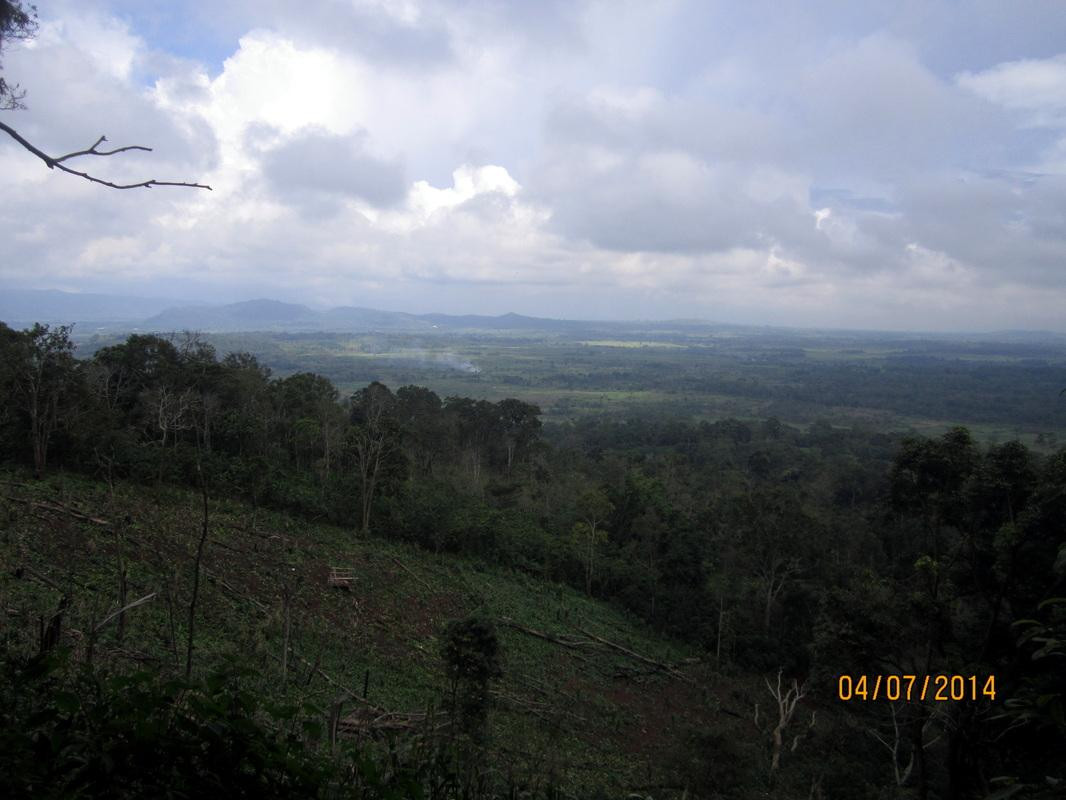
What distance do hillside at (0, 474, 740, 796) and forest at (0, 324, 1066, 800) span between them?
9cm

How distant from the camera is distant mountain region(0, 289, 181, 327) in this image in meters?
53.1

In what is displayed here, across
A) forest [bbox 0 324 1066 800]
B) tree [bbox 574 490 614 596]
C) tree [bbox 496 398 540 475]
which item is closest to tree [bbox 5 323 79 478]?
forest [bbox 0 324 1066 800]

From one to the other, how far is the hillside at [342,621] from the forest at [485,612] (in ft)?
0.30

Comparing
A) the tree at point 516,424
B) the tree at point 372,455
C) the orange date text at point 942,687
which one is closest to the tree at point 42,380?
the tree at point 372,455

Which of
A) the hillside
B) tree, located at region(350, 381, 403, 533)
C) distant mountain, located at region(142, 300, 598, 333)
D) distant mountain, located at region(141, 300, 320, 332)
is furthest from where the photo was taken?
distant mountain, located at region(142, 300, 598, 333)

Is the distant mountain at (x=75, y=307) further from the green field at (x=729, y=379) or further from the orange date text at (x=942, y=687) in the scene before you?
the orange date text at (x=942, y=687)

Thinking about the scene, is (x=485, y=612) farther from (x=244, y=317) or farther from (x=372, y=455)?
(x=244, y=317)

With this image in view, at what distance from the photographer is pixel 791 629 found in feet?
57.4

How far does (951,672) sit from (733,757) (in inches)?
117

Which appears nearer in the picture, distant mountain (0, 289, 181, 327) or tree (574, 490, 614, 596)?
tree (574, 490, 614, 596)

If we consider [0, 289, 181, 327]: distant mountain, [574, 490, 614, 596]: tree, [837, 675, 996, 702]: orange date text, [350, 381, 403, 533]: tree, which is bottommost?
[574, 490, 614, 596]: tree

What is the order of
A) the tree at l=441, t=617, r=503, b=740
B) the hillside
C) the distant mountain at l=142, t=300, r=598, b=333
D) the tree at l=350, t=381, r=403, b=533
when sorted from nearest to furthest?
the hillside < the tree at l=441, t=617, r=503, b=740 < the tree at l=350, t=381, r=403, b=533 < the distant mountain at l=142, t=300, r=598, b=333

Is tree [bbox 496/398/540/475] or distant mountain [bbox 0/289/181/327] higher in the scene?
distant mountain [bbox 0/289/181/327]

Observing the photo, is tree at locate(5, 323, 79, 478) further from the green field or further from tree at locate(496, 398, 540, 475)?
the green field
